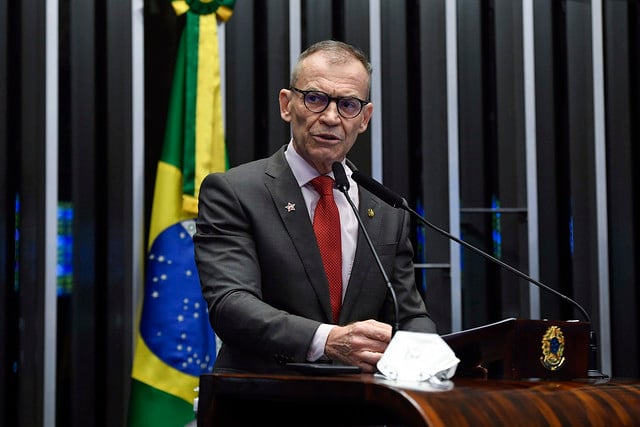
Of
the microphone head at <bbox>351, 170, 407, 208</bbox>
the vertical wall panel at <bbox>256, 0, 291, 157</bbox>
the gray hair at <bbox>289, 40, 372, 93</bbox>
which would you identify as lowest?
the microphone head at <bbox>351, 170, 407, 208</bbox>

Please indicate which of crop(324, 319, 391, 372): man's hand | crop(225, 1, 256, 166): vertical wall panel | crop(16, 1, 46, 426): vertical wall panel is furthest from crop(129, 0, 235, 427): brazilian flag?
crop(324, 319, 391, 372): man's hand

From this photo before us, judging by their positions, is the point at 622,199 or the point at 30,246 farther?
the point at 622,199

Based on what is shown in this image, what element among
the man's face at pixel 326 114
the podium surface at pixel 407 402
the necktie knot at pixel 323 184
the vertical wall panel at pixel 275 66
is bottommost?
the podium surface at pixel 407 402

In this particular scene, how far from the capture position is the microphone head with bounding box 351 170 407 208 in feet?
6.05

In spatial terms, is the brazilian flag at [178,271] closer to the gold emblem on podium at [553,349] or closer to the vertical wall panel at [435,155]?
the vertical wall panel at [435,155]

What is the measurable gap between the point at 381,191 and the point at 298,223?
0.34m

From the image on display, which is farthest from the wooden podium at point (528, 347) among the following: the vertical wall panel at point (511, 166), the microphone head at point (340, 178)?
the vertical wall panel at point (511, 166)

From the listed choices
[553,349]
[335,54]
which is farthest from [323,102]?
[553,349]

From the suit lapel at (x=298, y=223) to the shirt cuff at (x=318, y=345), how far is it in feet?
0.98

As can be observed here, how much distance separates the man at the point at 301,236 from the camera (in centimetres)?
204

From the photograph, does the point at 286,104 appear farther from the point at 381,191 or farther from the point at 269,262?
the point at 381,191

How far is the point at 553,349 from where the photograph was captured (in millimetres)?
1673

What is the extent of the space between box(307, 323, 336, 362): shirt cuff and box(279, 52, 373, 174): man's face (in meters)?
0.55

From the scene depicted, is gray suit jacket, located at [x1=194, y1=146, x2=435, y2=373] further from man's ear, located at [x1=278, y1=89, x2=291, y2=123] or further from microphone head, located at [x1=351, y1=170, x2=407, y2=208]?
microphone head, located at [x1=351, y1=170, x2=407, y2=208]
